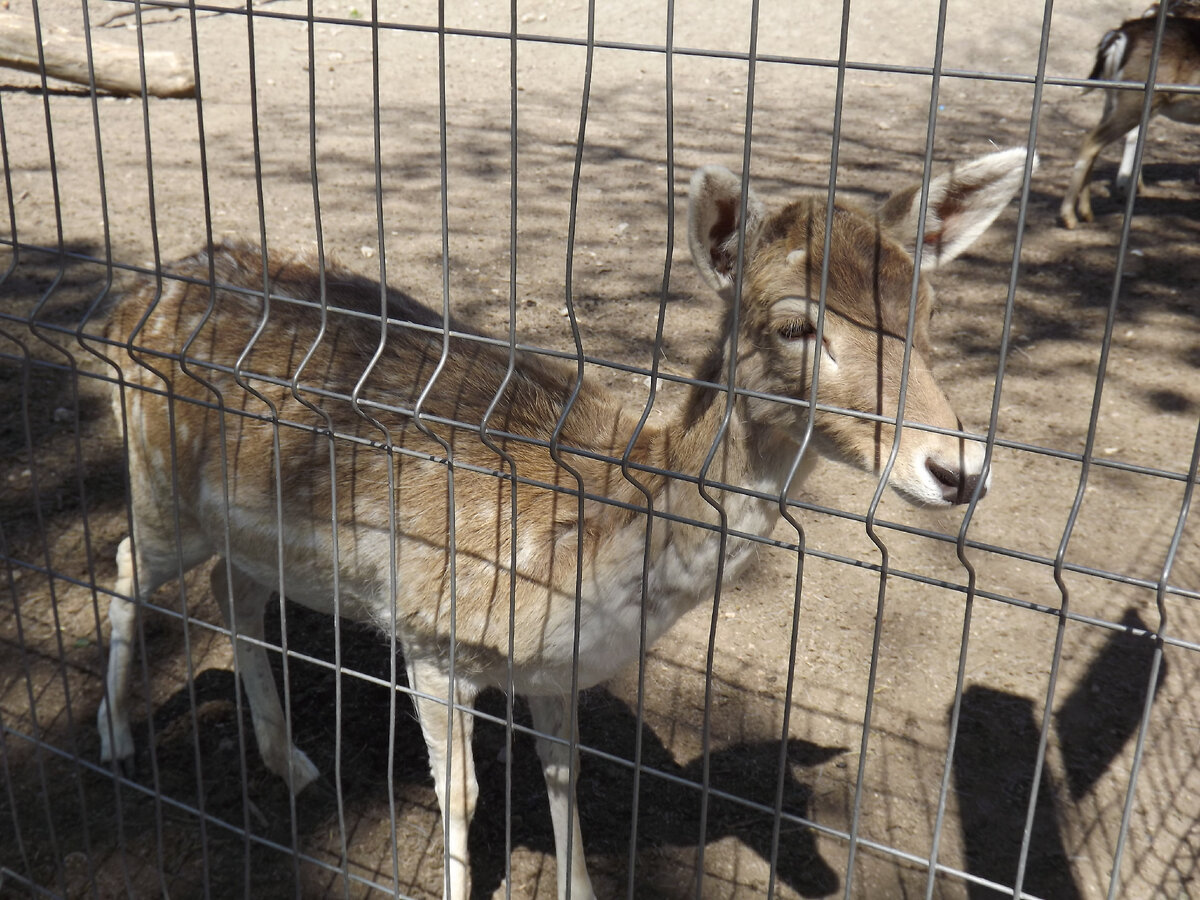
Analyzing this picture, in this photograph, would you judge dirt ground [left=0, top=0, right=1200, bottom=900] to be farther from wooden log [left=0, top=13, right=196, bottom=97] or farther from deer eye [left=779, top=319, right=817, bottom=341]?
wooden log [left=0, top=13, right=196, bottom=97]

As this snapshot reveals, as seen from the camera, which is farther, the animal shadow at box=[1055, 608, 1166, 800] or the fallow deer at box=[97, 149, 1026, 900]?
the animal shadow at box=[1055, 608, 1166, 800]

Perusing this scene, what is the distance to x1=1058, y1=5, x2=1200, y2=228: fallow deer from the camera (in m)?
7.23

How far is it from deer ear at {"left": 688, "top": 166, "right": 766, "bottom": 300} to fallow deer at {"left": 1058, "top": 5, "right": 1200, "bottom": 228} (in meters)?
5.76

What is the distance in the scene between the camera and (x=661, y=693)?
3.60 metres

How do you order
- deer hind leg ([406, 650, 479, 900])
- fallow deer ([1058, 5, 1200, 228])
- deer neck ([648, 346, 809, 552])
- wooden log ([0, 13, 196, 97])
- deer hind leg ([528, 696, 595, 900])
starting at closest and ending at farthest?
deer neck ([648, 346, 809, 552]) < deer hind leg ([406, 650, 479, 900]) < deer hind leg ([528, 696, 595, 900]) < fallow deer ([1058, 5, 1200, 228]) < wooden log ([0, 13, 196, 97])

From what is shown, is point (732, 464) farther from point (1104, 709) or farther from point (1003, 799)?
point (1104, 709)

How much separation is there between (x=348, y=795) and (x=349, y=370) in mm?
1329

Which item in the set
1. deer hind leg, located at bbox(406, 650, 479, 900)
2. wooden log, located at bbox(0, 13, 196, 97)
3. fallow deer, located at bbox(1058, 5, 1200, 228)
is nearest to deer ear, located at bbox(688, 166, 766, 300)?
deer hind leg, located at bbox(406, 650, 479, 900)

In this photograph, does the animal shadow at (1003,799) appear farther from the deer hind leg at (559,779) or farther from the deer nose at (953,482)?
the deer nose at (953,482)

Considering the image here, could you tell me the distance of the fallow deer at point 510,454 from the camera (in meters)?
2.19

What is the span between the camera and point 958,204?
229cm

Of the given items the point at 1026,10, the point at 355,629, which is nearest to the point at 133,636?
the point at 355,629

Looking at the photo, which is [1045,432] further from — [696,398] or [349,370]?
[349,370]

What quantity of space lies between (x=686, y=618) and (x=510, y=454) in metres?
1.64
